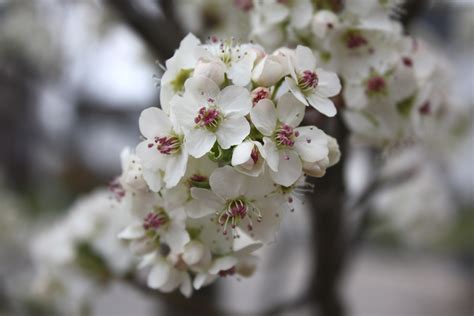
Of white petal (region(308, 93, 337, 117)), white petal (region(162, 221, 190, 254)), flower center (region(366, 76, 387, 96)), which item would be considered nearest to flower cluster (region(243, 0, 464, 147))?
flower center (region(366, 76, 387, 96))

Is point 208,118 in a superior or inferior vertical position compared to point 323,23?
inferior

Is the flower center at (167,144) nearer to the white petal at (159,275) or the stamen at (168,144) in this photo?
the stamen at (168,144)

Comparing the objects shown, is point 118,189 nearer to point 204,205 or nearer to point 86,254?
point 204,205

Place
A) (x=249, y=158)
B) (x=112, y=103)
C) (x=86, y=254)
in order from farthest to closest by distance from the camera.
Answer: (x=112, y=103) < (x=86, y=254) < (x=249, y=158)

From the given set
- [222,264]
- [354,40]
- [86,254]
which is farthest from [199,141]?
[86,254]

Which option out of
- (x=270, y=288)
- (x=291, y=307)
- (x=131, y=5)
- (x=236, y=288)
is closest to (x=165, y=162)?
(x=131, y=5)

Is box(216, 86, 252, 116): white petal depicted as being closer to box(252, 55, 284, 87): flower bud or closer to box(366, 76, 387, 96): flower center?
box(252, 55, 284, 87): flower bud

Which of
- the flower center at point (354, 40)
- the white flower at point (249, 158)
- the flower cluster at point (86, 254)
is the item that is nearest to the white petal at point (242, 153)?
the white flower at point (249, 158)
